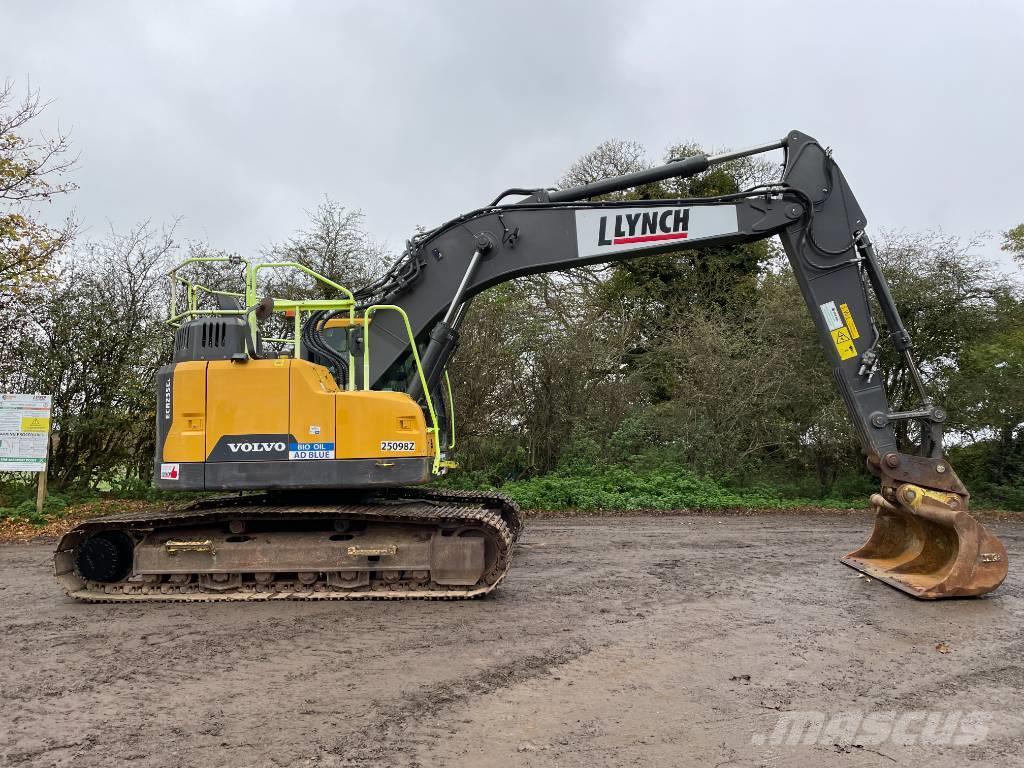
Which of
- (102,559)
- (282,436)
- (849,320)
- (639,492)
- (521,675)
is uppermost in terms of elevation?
(849,320)

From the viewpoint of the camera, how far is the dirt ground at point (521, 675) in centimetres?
346

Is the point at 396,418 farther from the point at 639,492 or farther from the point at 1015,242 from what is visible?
the point at 1015,242

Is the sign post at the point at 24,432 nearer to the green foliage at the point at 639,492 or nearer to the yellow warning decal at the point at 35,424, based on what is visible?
the yellow warning decal at the point at 35,424

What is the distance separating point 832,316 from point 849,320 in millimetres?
152

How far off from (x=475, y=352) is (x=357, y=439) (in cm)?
839

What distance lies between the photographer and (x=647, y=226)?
7.09m

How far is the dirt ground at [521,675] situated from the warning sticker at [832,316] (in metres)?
2.39

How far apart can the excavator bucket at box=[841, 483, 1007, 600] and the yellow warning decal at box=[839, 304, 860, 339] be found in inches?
56.3

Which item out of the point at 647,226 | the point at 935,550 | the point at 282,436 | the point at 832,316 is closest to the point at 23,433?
the point at 282,436

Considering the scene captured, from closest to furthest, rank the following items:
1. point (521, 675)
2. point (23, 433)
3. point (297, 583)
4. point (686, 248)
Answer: point (521, 675), point (297, 583), point (686, 248), point (23, 433)

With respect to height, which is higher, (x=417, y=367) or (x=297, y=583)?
(x=417, y=367)

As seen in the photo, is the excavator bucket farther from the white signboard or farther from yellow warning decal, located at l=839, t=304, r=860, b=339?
the white signboard

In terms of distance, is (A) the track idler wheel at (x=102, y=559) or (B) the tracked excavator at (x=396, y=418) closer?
(B) the tracked excavator at (x=396, y=418)

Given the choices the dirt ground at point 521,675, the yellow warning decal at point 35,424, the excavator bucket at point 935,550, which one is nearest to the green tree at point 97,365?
the yellow warning decal at point 35,424
